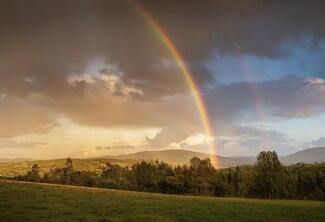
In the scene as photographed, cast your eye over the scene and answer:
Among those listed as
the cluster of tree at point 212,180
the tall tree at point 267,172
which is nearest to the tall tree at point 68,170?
the cluster of tree at point 212,180

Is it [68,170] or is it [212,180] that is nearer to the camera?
[212,180]

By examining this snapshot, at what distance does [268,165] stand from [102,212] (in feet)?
278

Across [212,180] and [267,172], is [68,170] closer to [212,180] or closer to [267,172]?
[212,180]

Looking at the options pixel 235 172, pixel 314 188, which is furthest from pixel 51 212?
pixel 314 188

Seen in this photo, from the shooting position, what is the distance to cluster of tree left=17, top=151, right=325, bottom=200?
336ft

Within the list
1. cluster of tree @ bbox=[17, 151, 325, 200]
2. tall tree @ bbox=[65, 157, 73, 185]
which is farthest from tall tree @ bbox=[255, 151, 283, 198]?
tall tree @ bbox=[65, 157, 73, 185]

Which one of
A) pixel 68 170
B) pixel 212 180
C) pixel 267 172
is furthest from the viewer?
pixel 68 170

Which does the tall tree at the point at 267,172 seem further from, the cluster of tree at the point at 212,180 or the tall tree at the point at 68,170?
the tall tree at the point at 68,170

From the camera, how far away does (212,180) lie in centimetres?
11394

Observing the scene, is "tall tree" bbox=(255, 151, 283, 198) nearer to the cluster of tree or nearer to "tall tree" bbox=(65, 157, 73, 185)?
the cluster of tree

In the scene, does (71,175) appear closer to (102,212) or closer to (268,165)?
(268,165)

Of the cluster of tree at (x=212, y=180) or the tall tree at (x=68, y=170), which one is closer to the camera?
the cluster of tree at (x=212, y=180)

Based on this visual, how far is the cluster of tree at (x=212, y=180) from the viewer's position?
10250cm

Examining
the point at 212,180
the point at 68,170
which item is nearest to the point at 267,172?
the point at 212,180
